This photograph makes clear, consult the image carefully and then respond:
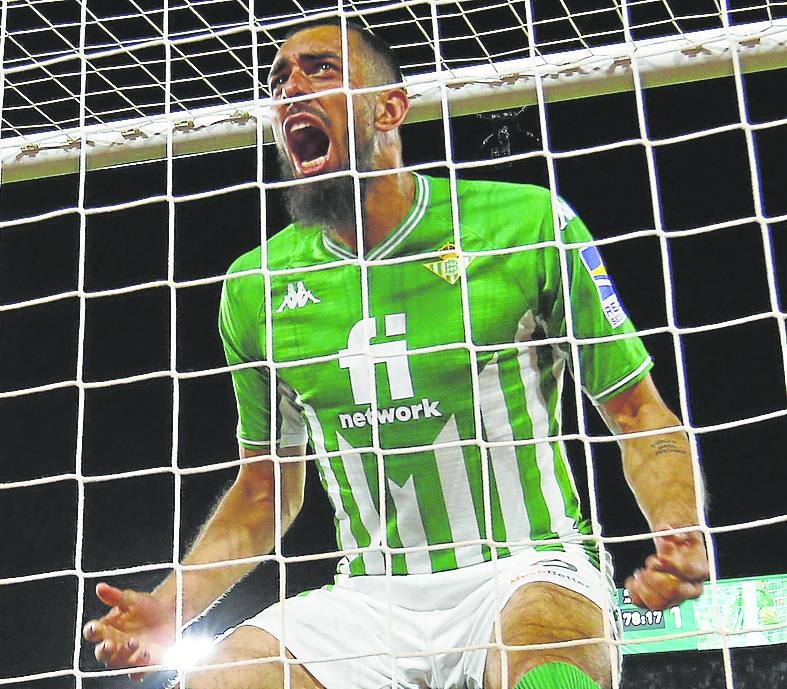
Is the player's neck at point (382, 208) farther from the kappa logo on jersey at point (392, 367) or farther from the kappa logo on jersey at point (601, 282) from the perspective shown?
the kappa logo on jersey at point (601, 282)

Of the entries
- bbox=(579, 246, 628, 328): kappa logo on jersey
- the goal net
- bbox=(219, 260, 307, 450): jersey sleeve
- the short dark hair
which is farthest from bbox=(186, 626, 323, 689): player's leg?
the goal net

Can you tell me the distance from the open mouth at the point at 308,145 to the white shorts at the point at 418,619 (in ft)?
1.63

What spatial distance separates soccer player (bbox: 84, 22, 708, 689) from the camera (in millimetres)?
1212

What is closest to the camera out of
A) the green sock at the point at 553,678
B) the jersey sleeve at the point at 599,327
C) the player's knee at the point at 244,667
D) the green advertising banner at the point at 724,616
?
the green sock at the point at 553,678

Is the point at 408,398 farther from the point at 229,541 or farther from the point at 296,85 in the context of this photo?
the point at 296,85

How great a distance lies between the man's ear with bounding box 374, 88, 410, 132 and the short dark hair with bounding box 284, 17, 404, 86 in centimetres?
4

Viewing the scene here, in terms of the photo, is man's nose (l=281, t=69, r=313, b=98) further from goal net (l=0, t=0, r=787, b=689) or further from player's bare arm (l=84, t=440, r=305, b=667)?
goal net (l=0, t=0, r=787, b=689)

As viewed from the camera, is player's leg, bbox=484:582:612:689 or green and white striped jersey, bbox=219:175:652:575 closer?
player's leg, bbox=484:582:612:689

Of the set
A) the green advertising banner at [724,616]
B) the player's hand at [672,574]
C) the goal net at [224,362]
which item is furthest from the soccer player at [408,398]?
the green advertising banner at [724,616]

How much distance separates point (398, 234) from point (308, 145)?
6.3 inches

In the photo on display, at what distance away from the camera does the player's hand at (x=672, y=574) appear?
0.91 meters

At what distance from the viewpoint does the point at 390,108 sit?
133 centimetres

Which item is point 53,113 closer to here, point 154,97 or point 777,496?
point 154,97

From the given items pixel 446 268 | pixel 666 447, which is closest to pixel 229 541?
pixel 446 268
